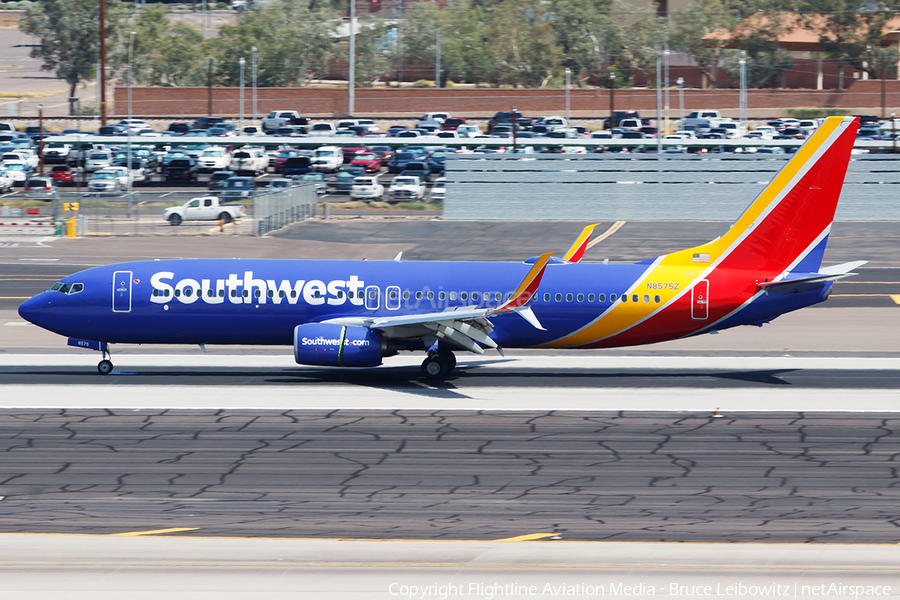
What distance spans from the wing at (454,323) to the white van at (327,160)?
73831mm

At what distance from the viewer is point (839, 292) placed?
52750 millimetres

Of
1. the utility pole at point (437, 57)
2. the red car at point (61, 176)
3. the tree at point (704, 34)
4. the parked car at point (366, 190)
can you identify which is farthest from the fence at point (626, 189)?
the tree at point (704, 34)

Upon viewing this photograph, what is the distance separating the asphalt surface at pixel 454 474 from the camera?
20500 mm

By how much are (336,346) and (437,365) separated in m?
3.64

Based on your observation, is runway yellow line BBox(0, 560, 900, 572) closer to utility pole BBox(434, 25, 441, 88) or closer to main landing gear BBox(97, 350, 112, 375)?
main landing gear BBox(97, 350, 112, 375)

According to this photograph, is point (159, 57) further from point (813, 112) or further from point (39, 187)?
point (813, 112)

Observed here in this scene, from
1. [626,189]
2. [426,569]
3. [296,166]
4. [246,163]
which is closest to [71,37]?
[246,163]

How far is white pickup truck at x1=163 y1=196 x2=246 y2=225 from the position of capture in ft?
253

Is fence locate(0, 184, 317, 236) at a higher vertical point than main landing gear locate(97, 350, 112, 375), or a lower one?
higher

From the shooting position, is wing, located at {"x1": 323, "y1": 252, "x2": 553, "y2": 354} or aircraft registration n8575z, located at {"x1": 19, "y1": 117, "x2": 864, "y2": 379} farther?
aircraft registration n8575z, located at {"x1": 19, "y1": 117, "x2": 864, "y2": 379}

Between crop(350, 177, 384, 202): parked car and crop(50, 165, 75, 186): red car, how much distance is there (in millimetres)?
30386

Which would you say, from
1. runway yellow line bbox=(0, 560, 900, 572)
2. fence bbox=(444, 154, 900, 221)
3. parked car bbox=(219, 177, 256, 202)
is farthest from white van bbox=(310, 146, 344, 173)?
runway yellow line bbox=(0, 560, 900, 572)

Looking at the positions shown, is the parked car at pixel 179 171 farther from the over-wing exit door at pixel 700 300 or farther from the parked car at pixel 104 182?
the over-wing exit door at pixel 700 300

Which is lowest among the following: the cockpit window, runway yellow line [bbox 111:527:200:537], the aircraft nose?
runway yellow line [bbox 111:527:200:537]
